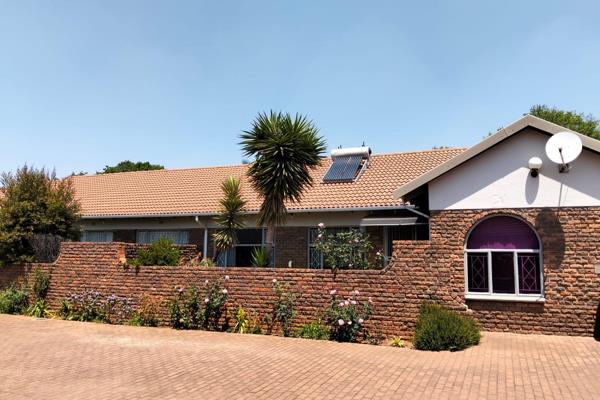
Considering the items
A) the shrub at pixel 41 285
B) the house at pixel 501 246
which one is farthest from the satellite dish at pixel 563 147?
the shrub at pixel 41 285

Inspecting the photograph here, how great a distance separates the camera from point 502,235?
11273 mm

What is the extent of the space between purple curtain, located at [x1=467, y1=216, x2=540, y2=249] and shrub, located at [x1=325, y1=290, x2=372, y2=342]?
3168 mm

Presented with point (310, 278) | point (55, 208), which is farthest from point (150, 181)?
point (310, 278)

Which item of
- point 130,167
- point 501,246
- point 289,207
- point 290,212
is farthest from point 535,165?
point 130,167


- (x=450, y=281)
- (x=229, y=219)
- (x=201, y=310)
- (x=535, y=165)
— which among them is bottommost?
(x=201, y=310)

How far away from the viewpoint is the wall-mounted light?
35.3ft

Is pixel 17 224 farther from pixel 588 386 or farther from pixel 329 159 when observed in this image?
pixel 588 386

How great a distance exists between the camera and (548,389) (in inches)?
259

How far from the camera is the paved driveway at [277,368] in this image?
644 centimetres

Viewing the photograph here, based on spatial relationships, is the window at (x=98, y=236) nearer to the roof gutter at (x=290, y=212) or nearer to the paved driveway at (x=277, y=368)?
the roof gutter at (x=290, y=212)

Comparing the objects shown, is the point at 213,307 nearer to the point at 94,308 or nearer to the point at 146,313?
the point at 146,313

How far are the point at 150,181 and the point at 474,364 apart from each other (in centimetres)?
1823

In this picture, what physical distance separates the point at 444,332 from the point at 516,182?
13.7ft

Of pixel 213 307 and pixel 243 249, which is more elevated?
pixel 243 249
